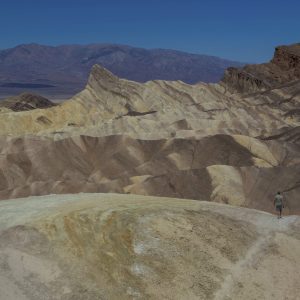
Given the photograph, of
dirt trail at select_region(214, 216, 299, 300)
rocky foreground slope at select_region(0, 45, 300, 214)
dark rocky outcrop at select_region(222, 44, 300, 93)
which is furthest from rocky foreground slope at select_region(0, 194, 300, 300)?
dark rocky outcrop at select_region(222, 44, 300, 93)

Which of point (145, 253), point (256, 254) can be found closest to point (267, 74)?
point (256, 254)

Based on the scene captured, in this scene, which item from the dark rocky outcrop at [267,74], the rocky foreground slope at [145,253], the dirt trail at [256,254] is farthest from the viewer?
the dark rocky outcrop at [267,74]

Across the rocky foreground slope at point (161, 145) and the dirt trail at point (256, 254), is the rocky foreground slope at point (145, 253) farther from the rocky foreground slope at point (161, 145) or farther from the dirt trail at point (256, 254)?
the rocky foreground slope at point (161, 145)

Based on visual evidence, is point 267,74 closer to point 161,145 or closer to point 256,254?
point 161,145

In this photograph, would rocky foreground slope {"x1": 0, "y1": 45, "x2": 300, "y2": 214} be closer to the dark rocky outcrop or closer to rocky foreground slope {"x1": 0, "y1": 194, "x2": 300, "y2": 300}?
the dark rocky outcrop

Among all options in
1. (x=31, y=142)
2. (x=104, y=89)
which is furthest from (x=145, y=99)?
(x=31, y=142)

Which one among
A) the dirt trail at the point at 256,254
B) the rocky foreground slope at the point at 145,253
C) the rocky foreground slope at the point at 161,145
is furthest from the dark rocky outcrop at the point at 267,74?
the rocky foreground slope at the point at 145,253
